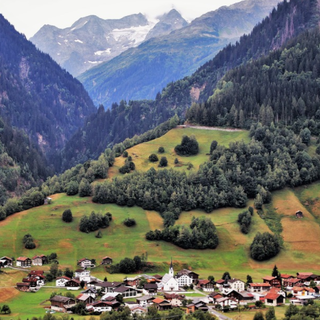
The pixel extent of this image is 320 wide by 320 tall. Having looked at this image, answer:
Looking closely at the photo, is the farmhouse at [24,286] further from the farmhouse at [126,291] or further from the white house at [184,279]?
the white house at [184,279]

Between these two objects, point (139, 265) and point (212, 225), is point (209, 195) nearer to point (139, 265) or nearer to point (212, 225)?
point (212, 225)

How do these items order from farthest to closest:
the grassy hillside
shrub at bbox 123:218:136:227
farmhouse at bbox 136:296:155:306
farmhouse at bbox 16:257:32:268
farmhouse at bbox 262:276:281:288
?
shrub at bbox 123:218:136:227, the grassy hillside, farmhouse at bbox 16:257:32:268, farmhouse at bbox 262:276:281:288, farmhouse at bbox 136:296:155:306

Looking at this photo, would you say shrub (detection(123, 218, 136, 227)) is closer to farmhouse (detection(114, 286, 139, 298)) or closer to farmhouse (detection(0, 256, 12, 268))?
farmhouse (detection(0, 256, 12, 268))

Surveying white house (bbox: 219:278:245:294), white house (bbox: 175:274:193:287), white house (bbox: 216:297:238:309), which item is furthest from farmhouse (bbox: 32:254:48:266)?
white house (bbox: 216:297:238:309)

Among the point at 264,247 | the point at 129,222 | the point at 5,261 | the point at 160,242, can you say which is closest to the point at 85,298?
the point at 5,261

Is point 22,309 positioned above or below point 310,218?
above

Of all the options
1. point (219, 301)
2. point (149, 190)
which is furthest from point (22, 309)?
point (149, 190)
